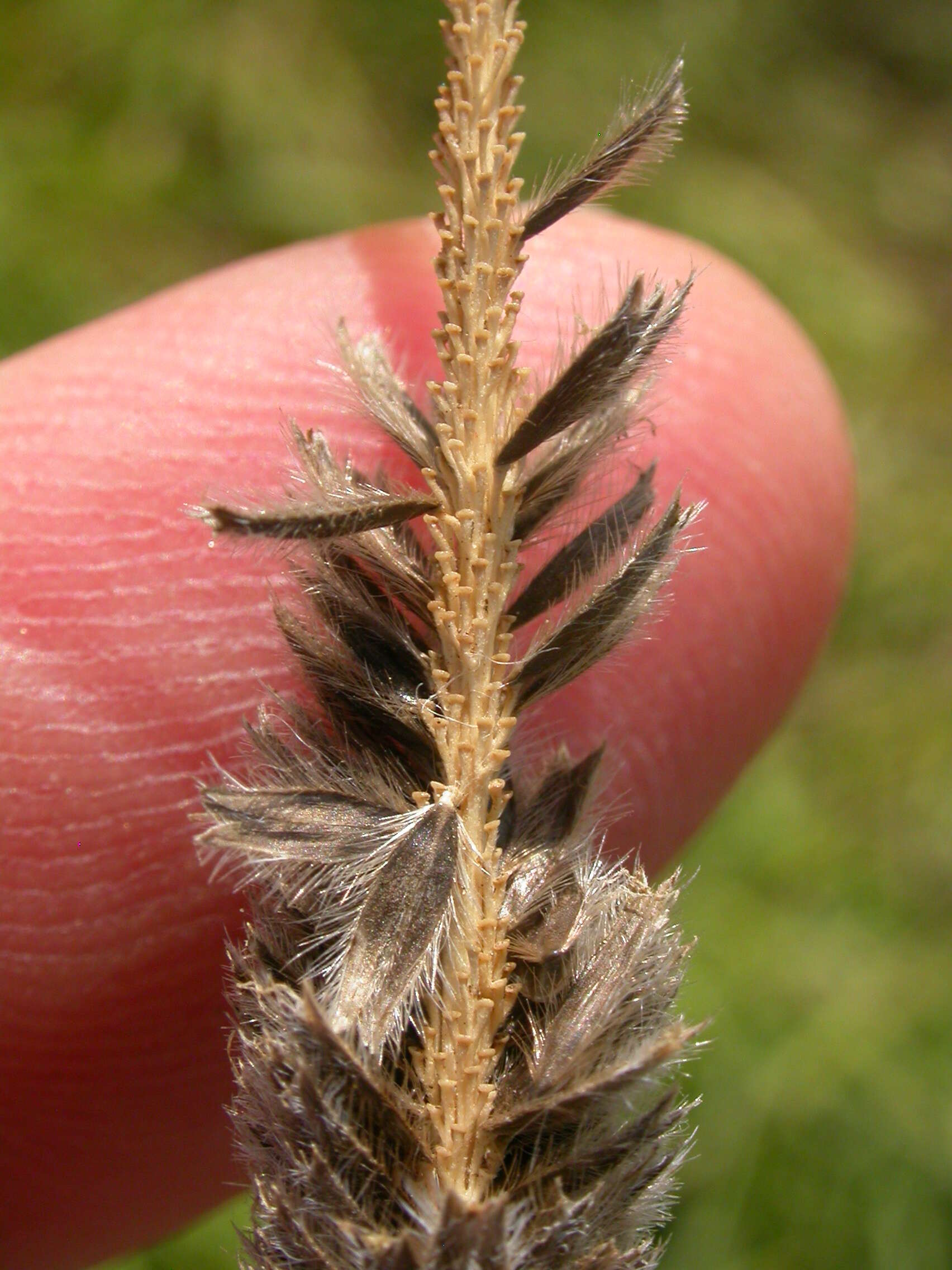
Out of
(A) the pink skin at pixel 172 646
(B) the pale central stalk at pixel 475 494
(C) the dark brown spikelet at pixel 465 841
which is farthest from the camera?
(A) the pink skin at pixel 172 646

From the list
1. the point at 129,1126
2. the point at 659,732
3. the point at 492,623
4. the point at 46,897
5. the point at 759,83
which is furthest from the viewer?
the point at 759,83

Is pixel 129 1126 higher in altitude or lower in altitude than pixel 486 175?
lower

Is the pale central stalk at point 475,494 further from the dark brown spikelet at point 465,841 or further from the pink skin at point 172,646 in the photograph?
the pink skin at point 172,646

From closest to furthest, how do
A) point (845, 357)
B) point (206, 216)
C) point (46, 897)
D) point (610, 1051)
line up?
point (610, 1051), point (46, 897), point (206, 216), point (845, 357)

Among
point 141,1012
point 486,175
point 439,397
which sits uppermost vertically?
point 486,175

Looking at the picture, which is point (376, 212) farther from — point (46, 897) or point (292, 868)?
point (292, 868)

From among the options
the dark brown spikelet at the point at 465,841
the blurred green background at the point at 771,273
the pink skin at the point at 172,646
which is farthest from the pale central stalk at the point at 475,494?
the blurred green background at the point at 771,273

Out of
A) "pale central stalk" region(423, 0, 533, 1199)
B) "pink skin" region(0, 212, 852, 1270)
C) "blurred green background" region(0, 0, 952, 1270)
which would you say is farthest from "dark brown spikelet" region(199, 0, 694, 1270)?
"blurred green background" region(0, 0, 952, 1270)

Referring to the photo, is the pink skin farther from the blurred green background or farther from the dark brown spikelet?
the blurred green background

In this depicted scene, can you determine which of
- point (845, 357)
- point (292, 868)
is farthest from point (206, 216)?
point (292, 868)
